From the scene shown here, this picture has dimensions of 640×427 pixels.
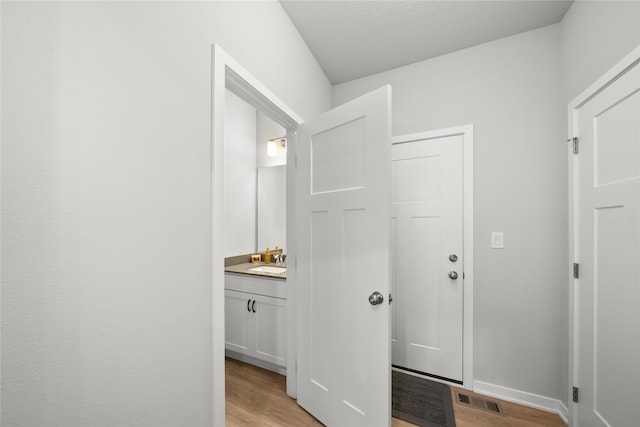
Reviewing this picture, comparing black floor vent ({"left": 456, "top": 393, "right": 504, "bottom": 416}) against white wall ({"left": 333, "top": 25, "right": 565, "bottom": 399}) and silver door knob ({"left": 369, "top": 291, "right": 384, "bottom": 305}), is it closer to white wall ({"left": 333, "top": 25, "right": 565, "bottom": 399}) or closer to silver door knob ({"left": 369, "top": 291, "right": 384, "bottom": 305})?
white wall ({"left": 333, "top": 25, "right": 565, "bottom": 399})

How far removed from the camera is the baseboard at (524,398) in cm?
163

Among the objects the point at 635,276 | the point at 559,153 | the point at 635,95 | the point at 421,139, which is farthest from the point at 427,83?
the point at 635,276

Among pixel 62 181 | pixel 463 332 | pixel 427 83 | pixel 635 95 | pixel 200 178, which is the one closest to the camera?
pixel 62 181

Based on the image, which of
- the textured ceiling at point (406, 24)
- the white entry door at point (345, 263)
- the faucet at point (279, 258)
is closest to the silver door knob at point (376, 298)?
the white entry door at point (345, 263)

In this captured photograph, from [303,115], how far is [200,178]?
1090 mm

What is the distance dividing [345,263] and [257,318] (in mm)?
1150

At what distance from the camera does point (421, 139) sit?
6.77 feet

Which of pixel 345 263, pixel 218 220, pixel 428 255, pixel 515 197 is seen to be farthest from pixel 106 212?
pixel 515 197

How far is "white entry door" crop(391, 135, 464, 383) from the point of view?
195cm

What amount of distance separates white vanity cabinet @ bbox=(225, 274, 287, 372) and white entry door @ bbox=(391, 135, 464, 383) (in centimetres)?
98

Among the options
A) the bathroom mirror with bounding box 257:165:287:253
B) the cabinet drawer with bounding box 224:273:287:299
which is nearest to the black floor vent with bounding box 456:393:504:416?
the cabinet drawer with bounding box 224:273:287:299

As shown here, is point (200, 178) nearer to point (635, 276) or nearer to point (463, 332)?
point (635, 276)

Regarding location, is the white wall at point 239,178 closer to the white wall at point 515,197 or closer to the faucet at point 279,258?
the faucet at point 279,258

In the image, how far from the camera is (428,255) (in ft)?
6.69
